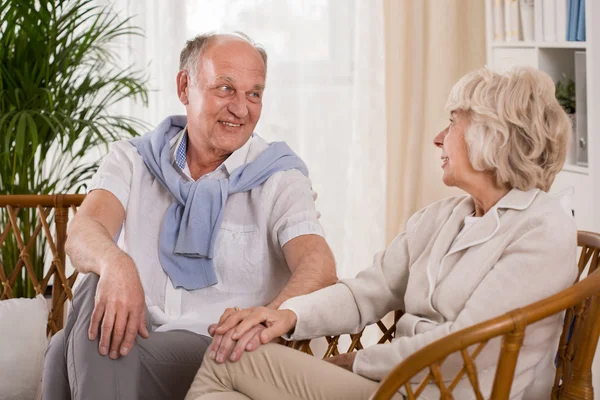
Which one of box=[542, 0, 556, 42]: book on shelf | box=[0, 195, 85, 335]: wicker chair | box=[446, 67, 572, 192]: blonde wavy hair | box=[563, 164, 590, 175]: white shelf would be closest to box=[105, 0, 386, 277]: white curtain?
box=[542, 0, 556, 42]: book on shelf

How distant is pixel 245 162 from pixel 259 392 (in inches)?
29.5

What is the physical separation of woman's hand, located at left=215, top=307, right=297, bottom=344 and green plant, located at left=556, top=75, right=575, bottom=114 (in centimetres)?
151

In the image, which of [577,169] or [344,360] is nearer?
[344,360]

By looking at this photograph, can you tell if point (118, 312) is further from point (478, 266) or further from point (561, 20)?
point (561, 20)

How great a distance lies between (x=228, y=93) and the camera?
223 cm

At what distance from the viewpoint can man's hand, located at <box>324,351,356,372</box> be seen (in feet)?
6.10

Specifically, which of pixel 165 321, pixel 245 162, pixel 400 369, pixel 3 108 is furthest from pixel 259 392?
→ pixel 3 108

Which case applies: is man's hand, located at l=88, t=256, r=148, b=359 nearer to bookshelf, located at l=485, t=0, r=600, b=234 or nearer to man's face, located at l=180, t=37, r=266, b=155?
man's face, located at l=180, t=37, r=266, b=155

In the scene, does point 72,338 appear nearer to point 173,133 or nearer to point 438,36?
point 173,133

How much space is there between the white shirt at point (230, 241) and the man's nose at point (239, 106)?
4.6 inches

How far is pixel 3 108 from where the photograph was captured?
9.86 ft

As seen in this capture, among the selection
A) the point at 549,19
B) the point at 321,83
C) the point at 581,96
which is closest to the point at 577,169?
the point at 581,96

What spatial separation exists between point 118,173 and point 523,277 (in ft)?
3.81

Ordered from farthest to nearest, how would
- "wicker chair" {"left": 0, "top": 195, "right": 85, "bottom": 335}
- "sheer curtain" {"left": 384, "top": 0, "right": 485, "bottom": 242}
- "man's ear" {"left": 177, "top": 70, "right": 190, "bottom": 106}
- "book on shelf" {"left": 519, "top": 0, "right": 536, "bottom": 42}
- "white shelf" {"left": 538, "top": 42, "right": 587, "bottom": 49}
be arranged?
"sheer curtain" {"left": 384, "top": 0, "right": 485, "bottom": 242}, "book on shelf" {"left": 519, "top": 0, "right": 536, "bottom": 42}, "white shelf" {"left": 538, "top": 42, "right": 587, "bottom": 49}, "wicker chair" {"left": 0, "top": 195, "right": 85, "bottom": 335}, "man's ear" {"left": 177, "top": 70, "right": 190, "bottom": 106}
